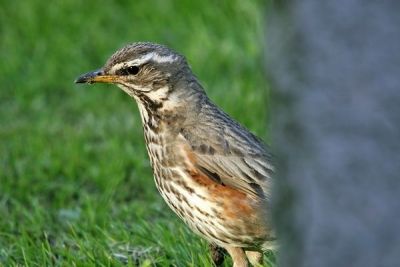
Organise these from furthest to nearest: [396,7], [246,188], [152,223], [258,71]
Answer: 1. [258,71]
2. [152,223]
3. [246,188]
4. [396,7]

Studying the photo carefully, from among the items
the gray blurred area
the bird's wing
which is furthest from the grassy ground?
the gray blurred area

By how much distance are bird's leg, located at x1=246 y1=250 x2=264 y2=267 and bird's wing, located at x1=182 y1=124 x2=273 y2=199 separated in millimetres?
365

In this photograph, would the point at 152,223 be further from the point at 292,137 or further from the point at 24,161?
the point at 292,137

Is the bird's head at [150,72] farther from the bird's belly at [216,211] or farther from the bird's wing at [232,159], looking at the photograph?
the bird's belly at [216,211]

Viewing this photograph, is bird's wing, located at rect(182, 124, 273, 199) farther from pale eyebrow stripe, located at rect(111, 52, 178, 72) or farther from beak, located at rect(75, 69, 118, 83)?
beak, located at rect(75, 69, 118, 83)

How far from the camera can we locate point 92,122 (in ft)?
30.6

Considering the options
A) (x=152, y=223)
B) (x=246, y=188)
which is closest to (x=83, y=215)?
(x=152, y=223)

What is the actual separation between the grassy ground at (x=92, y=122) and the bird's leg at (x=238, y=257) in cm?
14

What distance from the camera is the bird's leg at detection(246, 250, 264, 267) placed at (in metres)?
5.74

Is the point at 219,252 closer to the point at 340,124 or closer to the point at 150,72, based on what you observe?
the point at 150,72

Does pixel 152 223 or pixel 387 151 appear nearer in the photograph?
pixel 387 151

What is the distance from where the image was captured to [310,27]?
2914 mm

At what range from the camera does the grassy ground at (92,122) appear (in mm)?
6188

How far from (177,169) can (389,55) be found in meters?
2.85
